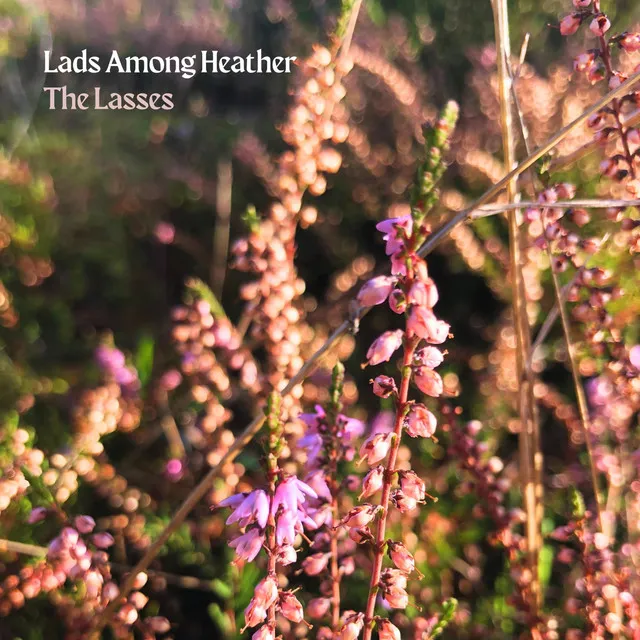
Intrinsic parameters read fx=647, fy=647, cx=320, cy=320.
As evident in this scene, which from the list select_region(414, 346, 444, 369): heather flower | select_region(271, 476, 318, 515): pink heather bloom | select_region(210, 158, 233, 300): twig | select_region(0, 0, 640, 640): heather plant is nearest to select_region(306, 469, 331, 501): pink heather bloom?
select_region(0, 0, 640, 640): heather plant

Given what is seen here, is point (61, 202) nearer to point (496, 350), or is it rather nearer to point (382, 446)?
point (496, 350)

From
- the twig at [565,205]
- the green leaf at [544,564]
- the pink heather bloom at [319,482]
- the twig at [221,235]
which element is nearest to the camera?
the twig at [565,205]

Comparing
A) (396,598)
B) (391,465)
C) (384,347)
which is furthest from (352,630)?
(384,347)

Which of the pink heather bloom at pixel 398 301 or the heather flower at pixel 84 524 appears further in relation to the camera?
the heather flower at pixel 84 524

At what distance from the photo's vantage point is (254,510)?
59 cm

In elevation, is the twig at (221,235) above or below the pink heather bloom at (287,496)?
above

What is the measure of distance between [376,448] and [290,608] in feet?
0.56

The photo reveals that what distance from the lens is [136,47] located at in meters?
3.18

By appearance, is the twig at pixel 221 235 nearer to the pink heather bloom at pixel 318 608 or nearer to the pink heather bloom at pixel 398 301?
the pink heather bloom at pixel 318 608

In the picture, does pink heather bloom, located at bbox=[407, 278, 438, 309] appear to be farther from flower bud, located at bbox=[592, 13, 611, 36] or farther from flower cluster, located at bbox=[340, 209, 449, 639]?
flower bud, located at bbox=[592, 13, 611, 36]

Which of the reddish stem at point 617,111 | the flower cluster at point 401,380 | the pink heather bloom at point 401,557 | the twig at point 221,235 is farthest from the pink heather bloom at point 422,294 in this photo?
the twig at point 221,235

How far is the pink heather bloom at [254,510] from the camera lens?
0.58 meters

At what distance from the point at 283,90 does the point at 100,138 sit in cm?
86

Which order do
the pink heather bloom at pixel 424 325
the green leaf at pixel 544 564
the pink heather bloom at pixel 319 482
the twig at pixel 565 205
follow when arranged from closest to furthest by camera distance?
the pink heather bloom at pixel 424 325
the twig at pixel 565 205
the pink heather bloom at pixel 319 482
the green leaf at pixel 544 564
